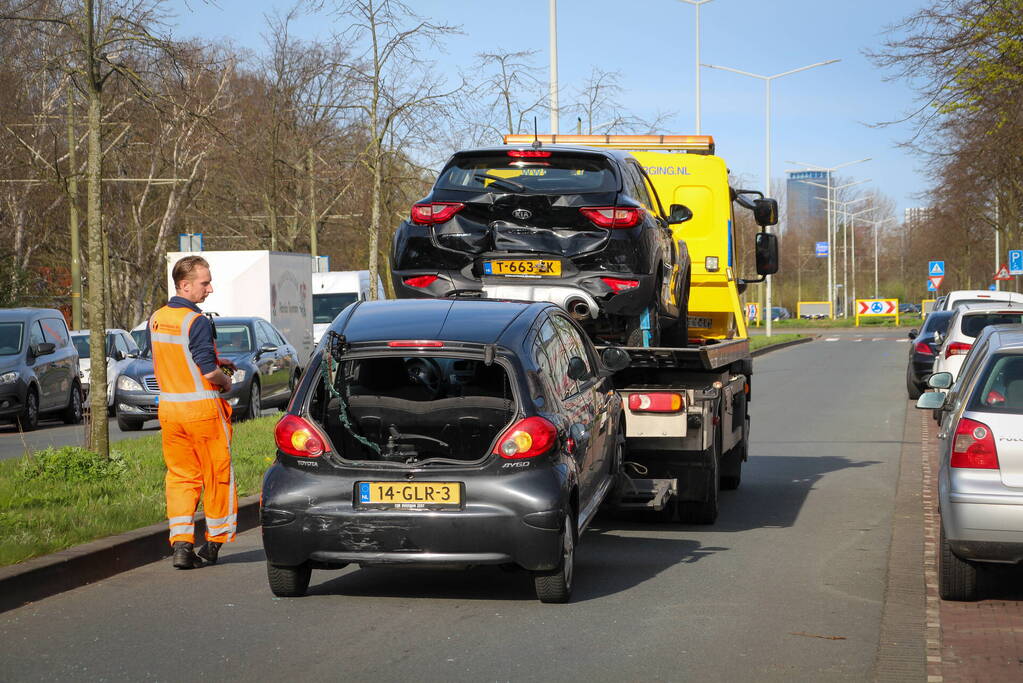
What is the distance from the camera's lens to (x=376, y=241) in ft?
88.0

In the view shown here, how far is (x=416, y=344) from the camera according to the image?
7.47 meters

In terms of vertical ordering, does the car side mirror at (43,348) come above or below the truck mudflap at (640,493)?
above

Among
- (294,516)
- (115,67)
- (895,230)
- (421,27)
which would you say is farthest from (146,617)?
(895,230)

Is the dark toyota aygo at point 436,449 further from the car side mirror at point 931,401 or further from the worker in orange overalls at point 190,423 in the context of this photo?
the car side mirror at point 931,401

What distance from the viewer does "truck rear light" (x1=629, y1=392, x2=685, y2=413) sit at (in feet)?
31.9

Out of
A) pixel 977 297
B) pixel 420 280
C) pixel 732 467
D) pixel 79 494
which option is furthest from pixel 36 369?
pixel 977 297

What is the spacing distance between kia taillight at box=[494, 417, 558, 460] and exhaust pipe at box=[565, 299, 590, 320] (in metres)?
2.59

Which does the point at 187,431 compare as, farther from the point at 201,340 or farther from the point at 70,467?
the point at 70,467

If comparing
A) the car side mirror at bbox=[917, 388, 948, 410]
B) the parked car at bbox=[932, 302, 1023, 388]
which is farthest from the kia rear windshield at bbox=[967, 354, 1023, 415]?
the parked car at bbox=[932, 302, 1023, 388]

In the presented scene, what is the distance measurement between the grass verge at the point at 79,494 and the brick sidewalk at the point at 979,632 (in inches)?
188

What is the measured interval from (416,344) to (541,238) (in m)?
2.50

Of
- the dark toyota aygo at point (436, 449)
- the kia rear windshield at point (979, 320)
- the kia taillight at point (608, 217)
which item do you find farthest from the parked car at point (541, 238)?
the kia rear windshield at point (979, 320)

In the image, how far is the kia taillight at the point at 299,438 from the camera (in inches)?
290

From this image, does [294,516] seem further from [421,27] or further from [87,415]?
[421,27]
